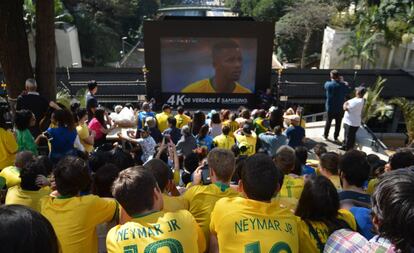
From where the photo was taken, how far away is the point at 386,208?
160 centimetres

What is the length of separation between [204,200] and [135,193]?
0.77 meters

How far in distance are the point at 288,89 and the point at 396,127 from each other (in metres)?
4.15

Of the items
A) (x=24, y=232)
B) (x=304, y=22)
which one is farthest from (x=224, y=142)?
(x=304, y=22)

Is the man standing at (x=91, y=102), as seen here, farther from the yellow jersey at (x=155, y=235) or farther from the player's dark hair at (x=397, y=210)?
the player's dark hair at (x=397, y=210)

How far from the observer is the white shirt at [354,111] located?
7.81 meters

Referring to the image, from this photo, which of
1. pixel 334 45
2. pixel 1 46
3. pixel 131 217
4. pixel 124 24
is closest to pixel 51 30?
pixel 1 46

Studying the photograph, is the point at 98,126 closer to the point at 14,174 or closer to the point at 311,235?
the point at 14,174

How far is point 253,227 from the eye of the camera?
219cm

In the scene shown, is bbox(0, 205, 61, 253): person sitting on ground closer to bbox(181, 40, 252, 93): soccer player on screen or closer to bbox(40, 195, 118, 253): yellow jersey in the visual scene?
bbox(40, 195, 118, 253): yellow jersey

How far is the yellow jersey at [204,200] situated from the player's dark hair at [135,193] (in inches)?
25.9

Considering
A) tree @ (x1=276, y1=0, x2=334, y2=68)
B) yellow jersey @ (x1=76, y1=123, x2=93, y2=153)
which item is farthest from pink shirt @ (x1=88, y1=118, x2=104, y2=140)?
tree @ (x1=276, y1=0, x2=334, y2=68)

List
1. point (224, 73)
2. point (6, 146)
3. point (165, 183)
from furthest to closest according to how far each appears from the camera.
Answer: point (224, 73) → point (6, 146) → point (165, 183)

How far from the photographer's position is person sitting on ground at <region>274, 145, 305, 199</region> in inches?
129

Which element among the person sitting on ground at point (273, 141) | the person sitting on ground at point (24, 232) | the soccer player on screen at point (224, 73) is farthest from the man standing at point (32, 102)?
the soccer player on screen at point (224, 73)
